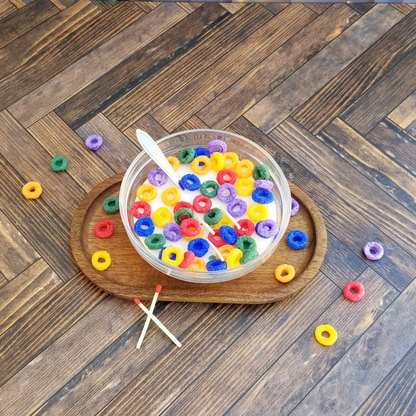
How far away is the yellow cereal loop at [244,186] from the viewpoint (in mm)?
859

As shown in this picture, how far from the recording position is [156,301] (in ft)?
2.85

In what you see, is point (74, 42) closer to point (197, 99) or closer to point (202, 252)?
point (197, 99)

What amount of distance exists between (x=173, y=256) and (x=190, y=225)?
0.06 meters

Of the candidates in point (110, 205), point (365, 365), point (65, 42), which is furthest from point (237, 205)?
point (65, 42)

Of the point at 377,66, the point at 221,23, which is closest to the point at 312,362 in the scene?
the point at 377,66

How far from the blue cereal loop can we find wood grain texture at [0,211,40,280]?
47cm

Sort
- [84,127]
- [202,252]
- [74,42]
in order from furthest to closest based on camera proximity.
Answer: [74,42]
[84,127]
[202,252]

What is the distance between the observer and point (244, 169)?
2.91ft

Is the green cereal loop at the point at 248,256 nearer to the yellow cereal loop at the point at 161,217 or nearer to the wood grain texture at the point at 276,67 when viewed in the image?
the yellow cereal loop at the point at 161,217

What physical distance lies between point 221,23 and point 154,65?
21cm

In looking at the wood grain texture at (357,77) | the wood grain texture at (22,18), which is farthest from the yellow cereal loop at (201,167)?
the wood grain texture at (22,18)

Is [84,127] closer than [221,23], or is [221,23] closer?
[84,127]

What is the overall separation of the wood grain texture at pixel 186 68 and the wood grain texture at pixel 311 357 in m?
0.58

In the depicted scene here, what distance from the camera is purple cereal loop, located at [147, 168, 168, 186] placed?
0.87 metres
